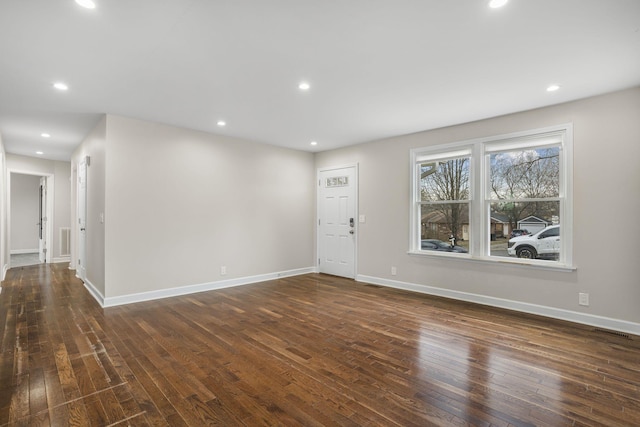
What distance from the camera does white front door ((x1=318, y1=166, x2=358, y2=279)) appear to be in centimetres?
597

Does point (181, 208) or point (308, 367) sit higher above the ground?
point (181, 208)

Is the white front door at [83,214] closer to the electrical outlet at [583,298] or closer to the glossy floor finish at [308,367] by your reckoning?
the glossy floor finish at [308,367]

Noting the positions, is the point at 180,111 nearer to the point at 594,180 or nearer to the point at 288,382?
the point at 288,382

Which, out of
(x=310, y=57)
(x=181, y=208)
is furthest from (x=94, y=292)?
(x=310, y=57)

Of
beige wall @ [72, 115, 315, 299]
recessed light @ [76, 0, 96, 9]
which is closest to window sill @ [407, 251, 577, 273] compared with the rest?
beige wall @ [72, 115, 315, 299]

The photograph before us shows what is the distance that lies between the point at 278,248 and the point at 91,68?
13.1 feet

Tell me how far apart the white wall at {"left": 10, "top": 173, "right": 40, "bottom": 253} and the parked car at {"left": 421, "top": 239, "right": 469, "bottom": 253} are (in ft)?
37.2

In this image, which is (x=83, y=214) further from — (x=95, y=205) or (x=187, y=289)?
(x=187, y=289)

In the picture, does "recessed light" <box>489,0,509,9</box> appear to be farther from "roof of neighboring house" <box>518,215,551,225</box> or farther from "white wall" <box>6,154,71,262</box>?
"white wall" <box>6,154,71,262</box>

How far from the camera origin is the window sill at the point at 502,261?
3.68 m

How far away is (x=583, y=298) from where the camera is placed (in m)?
3.53

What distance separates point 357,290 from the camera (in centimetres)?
509

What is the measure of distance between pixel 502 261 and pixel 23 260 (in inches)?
426

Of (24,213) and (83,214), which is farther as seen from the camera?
(24,213)
